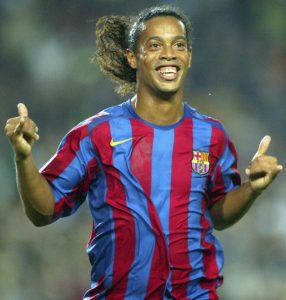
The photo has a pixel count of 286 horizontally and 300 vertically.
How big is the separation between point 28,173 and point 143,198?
449mm

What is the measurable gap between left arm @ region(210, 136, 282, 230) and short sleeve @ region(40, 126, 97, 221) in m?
0.55

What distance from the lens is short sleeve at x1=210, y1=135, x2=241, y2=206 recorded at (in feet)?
11.9

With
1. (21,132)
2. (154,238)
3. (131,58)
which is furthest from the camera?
(131,58)

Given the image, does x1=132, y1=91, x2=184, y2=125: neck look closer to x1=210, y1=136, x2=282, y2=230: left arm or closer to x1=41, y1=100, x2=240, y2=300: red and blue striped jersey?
x1=41, y1=100, x2=240, y2=300: red and blue striped jersey

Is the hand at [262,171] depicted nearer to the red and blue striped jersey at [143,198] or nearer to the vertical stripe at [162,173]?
the red and blue striped jersey at [143,198]

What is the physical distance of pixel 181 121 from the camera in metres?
3.58

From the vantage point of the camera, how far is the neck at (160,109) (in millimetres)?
3557

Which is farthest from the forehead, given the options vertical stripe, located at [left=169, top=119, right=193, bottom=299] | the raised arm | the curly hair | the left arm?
the raised arm

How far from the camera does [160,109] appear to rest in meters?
3.56

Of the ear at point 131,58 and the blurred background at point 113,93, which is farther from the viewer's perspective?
the blurred background at point 113,93

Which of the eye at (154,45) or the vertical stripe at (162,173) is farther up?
the eye at (154,45)

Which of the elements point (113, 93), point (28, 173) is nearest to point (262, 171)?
point (28, 173)

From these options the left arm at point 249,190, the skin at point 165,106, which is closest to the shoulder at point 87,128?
the skin at point 165,106

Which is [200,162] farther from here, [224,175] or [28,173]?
[28,173]
